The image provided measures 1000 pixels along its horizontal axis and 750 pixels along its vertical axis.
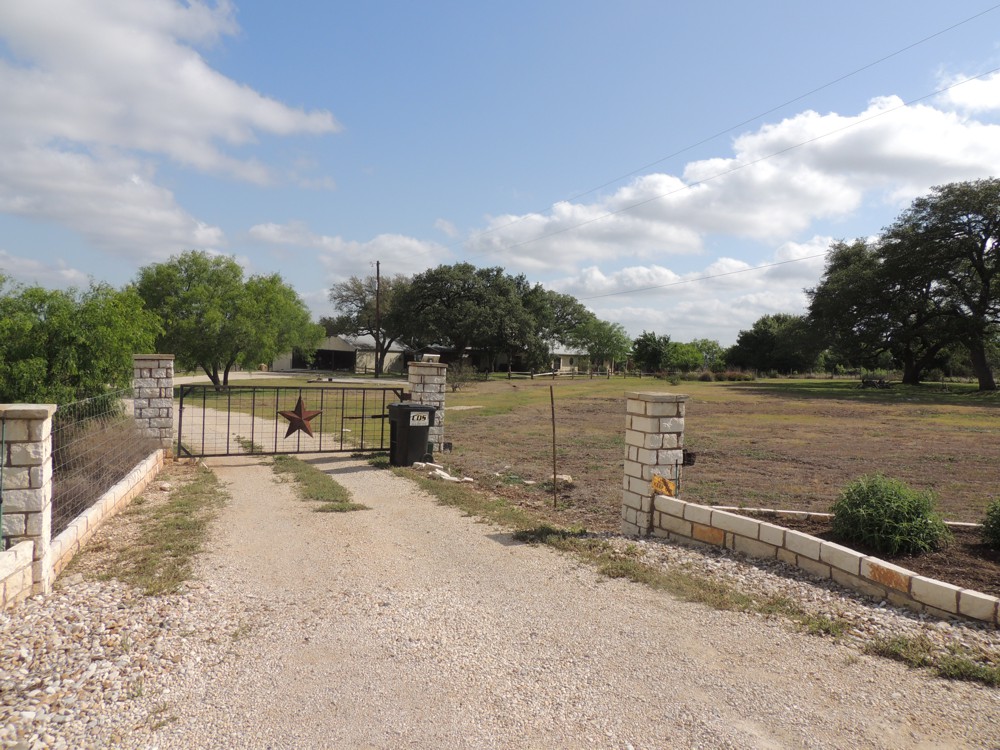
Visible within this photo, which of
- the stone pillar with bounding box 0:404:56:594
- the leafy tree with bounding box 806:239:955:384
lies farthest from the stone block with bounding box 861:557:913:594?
the leafy tree with bounding box 806:239:955:384

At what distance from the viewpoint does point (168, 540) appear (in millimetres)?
5875

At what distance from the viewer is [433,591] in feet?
16.0

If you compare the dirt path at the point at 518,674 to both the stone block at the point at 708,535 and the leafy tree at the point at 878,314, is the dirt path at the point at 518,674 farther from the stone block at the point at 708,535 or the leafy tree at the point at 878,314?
the leafy tree at the point at 878,314

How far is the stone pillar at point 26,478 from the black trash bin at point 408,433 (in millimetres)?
6502

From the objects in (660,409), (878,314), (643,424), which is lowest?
(643,424)

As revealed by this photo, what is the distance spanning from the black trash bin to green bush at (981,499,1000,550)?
25.3 ft

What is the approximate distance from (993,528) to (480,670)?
15.7 ft

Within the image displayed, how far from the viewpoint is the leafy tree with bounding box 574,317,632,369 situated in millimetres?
71625

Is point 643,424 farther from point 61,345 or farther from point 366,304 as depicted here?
point 366,304

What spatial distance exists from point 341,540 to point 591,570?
2.47 metres

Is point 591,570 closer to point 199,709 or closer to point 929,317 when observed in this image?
point 199,709

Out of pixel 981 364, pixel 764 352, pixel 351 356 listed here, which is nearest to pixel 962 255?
pixel 981 364

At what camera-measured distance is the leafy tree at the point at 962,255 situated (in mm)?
36562

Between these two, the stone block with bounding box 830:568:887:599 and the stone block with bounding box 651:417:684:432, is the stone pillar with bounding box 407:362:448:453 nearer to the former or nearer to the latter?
the stone block with bounding box 651:417:684:432
